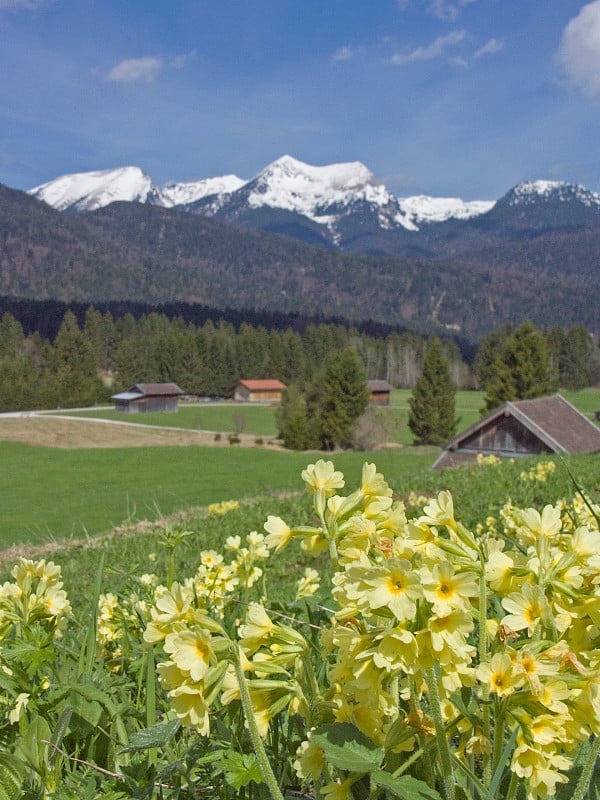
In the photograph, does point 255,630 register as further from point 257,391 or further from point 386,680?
point 257,391

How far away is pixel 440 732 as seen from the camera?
946mm

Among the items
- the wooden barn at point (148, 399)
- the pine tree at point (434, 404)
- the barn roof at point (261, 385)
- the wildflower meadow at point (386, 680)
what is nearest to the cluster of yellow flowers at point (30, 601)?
the wildflower meadow at point (386, 680)

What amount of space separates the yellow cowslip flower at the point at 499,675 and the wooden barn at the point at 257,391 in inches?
4376

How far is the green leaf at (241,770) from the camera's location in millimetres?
1131

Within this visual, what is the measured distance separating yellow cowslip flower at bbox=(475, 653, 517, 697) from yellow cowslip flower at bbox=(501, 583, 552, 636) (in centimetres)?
8

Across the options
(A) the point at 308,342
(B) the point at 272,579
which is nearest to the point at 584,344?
(A) the point at 308,342

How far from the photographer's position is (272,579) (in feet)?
25.2

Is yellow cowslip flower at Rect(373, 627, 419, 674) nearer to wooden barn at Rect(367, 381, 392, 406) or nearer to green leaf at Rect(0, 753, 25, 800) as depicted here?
green leaf at Rect(0, 753, 25, 800)

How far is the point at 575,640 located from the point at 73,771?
4.08 ft

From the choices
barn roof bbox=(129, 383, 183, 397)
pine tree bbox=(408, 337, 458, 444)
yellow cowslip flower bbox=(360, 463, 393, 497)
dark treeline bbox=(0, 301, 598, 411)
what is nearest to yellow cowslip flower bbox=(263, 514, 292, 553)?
yellow cowslip flower bbox=(360, 463, 393, 497)

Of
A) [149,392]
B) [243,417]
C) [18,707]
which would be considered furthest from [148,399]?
[18,707]

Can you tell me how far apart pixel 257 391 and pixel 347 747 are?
113m

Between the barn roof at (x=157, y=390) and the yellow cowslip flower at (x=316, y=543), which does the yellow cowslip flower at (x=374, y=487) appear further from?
the barn roof at (x=157, y=390)

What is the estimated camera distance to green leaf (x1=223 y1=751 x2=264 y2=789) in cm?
113
